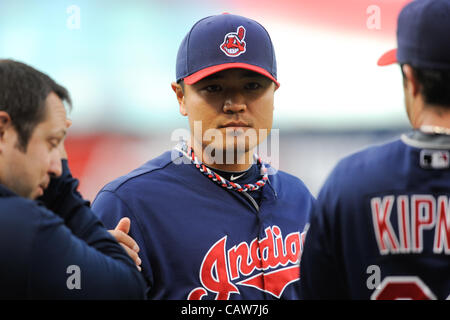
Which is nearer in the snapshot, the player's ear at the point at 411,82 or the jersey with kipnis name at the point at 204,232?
the player's ear at the point at 411,82

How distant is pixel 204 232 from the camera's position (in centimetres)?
167

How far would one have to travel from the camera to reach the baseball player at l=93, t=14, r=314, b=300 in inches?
63.7

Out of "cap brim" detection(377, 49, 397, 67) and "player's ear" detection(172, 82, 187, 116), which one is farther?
"player's ear" detection(172, 82, 187, 116)

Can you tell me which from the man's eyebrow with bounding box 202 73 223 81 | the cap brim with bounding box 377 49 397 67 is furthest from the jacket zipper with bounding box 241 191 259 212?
the cap brim with bounding box 377 49 397 67

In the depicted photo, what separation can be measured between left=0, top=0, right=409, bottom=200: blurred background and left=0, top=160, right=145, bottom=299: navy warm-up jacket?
4.10 metres

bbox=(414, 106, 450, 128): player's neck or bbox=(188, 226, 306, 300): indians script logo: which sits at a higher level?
bbox=(414, 106, 450, 128): player's neck

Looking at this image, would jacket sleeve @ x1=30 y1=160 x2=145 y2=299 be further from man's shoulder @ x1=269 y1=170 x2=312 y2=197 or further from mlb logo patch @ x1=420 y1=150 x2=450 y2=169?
man's shoulder @ x1=269 y1=170 x2=312 y2=197

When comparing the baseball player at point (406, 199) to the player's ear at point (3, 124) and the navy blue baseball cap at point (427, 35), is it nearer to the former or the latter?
the navy blue baseball cap at point (427, 35)

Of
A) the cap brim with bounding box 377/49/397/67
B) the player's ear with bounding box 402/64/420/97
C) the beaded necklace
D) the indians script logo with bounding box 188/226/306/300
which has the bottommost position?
the indians script logo with bounding box 188/226/306/300

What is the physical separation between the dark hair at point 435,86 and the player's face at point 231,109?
657mm

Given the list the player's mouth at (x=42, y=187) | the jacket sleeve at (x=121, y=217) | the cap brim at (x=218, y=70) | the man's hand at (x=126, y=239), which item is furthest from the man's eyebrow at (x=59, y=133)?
the cap brim at (x=218, y=70)

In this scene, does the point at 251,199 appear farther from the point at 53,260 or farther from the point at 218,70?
the point at 53,260

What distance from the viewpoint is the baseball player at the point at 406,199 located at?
114cm

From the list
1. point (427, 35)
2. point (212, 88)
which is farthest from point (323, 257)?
point (212, 88)
